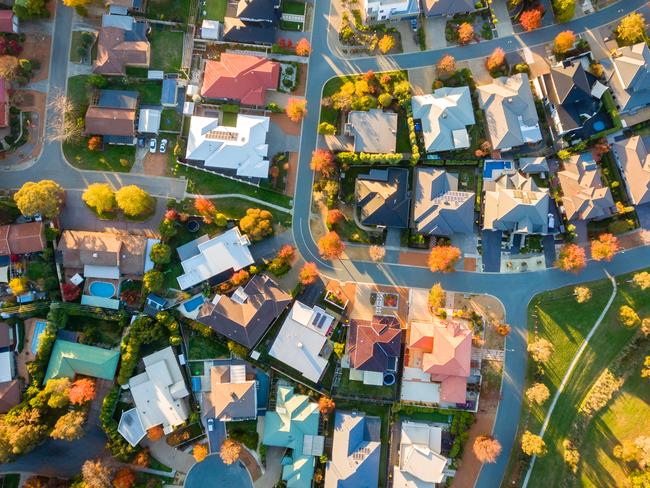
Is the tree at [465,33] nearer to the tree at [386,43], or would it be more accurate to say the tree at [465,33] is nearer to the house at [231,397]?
the tree at [386,43]

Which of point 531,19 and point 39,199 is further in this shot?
point 531,19

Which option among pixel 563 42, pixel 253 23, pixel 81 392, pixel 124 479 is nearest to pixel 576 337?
pixel 563 42

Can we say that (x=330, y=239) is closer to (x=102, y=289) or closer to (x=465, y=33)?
(x=102, y=289)

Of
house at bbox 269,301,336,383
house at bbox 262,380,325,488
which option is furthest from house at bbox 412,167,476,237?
house at bbox 262,380,325,488

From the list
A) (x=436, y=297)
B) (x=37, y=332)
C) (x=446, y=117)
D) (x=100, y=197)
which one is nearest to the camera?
(x=100, y=197)

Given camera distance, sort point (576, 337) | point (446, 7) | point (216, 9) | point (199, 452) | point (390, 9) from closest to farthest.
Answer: point (199, 452)
point (446, 7)
point (576, 337)
point (390, 9)
point (216, 9)

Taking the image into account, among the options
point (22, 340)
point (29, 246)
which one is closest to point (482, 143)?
point (29, 246)

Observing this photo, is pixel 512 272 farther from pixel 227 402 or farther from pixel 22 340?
pixel 22 340
